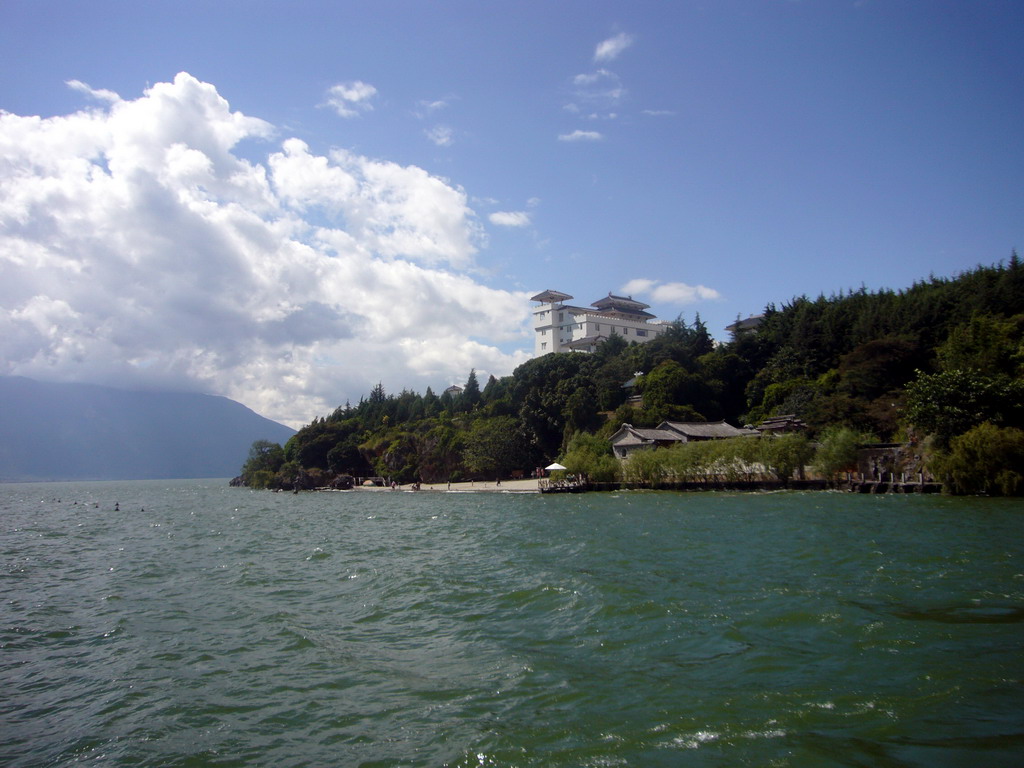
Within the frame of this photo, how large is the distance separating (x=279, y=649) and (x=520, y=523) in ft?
54.6

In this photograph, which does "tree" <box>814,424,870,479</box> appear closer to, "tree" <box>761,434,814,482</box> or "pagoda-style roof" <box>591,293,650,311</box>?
"tree" <box>761,434,814,482</box>

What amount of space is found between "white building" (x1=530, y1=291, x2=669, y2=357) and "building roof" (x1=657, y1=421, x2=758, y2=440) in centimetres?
3245

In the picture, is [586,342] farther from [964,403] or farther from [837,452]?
[964,403]

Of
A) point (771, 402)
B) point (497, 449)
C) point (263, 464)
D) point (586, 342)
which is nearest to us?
point (771, 402)

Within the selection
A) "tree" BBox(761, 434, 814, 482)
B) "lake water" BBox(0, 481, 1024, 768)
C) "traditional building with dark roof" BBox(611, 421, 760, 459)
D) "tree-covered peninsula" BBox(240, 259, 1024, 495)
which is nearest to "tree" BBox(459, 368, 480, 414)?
"tree-covered peninsula" BBox(240, 259, 1024, 495)

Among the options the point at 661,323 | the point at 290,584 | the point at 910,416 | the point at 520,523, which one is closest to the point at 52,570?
the point at 290,584

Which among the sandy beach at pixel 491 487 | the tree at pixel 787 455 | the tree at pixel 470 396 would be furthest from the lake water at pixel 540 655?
the tree at pixel 470 396

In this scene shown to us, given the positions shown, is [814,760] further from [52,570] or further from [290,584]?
[52,570]

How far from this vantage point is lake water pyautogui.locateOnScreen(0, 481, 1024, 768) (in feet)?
19.1

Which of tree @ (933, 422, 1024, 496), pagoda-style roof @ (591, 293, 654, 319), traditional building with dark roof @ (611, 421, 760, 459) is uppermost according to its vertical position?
pagoda-style roof @ (591, 293, 654, 319)

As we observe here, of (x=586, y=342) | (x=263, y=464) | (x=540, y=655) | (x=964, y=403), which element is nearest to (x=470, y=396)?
(x=586, y=342)

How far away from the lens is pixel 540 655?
27.4 ft

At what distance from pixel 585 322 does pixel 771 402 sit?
110 ft

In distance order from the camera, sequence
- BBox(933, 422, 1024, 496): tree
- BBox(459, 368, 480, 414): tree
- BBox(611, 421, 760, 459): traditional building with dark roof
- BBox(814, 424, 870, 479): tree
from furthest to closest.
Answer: BBox(459, 368, 480, 414): tree
BBox(611, 421, 760, 459): traditional building with dark roof
BBox(814, 424, 870, 479): tree
BBox(933, 422, 1024, 496): tree
